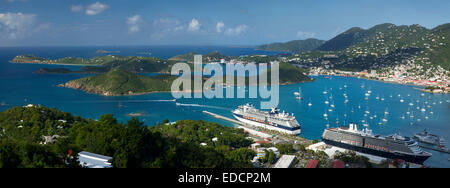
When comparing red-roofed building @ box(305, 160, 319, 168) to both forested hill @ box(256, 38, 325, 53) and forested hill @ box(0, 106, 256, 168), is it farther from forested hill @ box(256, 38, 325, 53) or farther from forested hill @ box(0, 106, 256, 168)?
forested hill @ box(256, 38, 325, 53)

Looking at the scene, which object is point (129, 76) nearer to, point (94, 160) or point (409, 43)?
point (94, 160)

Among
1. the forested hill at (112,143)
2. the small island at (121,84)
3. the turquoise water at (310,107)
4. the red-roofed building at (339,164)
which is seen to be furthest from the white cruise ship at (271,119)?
the small island at (121,84)

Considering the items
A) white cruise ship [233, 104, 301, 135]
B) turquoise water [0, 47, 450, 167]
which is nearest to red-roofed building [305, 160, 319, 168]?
turquoise water [0, 47, 450, 167]

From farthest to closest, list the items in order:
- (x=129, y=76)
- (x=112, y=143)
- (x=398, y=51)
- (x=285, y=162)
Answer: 1. (x=398, y=51)
2. (x=129, y=76)
3. (x=285, y=162)
4. (x=112, y=143)

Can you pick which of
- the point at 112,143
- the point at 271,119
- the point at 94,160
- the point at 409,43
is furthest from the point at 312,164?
the point at 409,43

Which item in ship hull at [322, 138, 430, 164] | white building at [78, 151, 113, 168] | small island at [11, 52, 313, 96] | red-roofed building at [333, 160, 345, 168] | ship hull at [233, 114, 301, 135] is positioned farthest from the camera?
small island at [11, 52, 313, 96]

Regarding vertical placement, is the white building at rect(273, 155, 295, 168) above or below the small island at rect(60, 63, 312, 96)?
below

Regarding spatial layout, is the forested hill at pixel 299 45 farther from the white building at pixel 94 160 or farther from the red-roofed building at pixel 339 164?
the white building at pixel 94 160

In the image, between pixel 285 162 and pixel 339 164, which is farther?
pixel 285 162

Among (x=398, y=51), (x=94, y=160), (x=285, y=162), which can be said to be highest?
(x=398, y=51)
